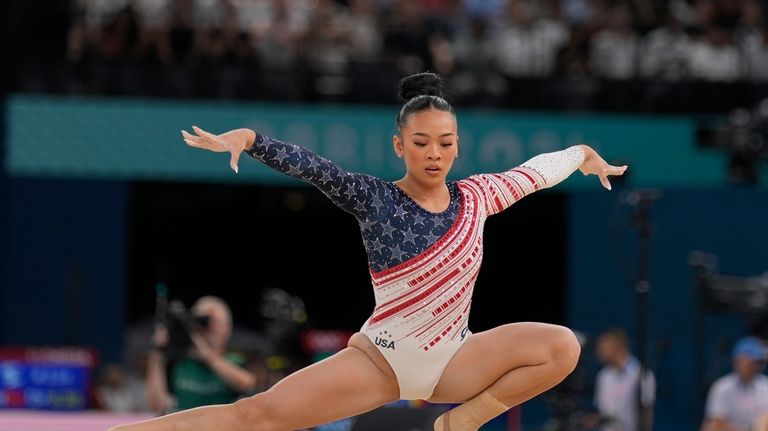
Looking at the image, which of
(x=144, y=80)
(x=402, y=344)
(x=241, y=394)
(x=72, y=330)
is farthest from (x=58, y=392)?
(x=402, y=344)

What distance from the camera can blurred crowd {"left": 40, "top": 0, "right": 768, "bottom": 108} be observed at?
13.4 m

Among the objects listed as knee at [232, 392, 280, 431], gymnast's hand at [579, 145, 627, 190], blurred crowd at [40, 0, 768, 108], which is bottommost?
knee at [232, 392, 280, 431]

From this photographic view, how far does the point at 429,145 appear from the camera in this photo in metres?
5.16

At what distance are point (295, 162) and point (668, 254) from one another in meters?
9.30

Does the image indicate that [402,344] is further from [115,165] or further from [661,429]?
[115,165]

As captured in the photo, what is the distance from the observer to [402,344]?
16.8 feet

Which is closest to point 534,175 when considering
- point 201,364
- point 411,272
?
point 411,272

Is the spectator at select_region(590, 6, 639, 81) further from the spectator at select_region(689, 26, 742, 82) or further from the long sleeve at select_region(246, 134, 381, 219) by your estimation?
the long sleeve at select_region(246, 134, 381, 219)

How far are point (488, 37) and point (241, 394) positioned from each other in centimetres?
679

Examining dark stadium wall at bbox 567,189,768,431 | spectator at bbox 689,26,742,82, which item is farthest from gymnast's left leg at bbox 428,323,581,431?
spectator at bbox 689,26,742,82

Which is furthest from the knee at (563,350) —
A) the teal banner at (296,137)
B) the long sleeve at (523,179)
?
the teal banner at (296,137)

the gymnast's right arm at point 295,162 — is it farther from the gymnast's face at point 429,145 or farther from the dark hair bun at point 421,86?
the dark hair bun at point 421,86

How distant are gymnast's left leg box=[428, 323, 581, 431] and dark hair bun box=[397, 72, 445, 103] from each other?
0.98m

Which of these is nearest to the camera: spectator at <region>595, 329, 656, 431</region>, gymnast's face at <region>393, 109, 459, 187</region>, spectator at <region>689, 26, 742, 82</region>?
gymnast's face at <region>393, 109, 459, 187</region>
